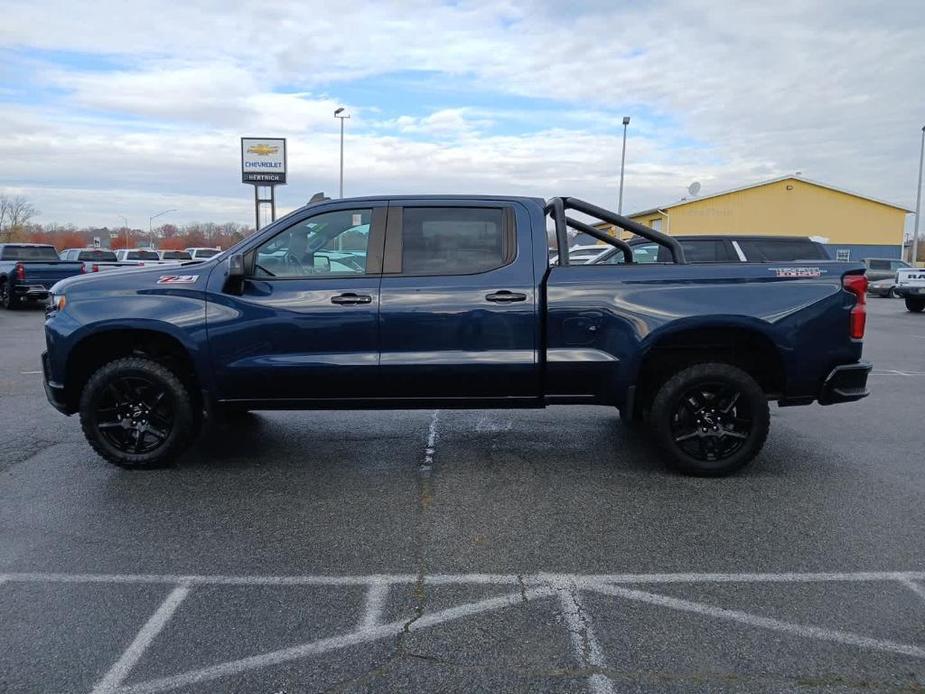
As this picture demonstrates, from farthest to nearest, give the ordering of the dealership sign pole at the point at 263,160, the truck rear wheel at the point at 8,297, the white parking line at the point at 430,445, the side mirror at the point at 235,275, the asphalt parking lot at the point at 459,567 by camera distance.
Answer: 1. the dealership sign pole at the point at 263,160
2. the truck rear wheel at the point at 8,297
3. the white parking line at the point at 430,445
4. the side mirror at the point at 235,275
5. the asphalt parking lot at the point at 459,567

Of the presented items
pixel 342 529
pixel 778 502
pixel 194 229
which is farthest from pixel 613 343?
pixel 194 229

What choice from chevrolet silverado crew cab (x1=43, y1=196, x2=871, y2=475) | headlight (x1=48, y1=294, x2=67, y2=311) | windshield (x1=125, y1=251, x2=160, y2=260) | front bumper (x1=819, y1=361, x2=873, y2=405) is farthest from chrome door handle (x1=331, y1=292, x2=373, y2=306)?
windshield (x1=125, y1=251, x2=160, y2=260)

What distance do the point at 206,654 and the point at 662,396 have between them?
3345 millimetres

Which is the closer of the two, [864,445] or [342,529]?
[342,529]

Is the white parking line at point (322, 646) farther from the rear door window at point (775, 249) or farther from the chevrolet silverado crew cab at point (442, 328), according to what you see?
the rear door window at point (775, 249)

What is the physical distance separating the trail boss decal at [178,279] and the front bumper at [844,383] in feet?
14.5

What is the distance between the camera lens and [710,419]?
5.23m

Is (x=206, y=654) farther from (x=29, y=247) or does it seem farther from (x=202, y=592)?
(x=29, y=247)

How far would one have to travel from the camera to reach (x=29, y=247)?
22.0m

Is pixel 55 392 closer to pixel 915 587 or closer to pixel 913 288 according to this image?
pixel 915 587

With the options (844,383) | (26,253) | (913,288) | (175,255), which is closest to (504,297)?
(844,383)

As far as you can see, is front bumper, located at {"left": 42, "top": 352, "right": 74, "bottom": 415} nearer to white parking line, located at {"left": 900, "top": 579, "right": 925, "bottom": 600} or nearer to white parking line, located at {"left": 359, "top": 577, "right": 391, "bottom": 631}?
white parking line, located at {"left": 359, "top": 577, "right": 391, "bottom": 631}

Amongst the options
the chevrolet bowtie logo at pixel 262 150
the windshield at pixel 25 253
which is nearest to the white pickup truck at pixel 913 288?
the windshield at pixel 25 253

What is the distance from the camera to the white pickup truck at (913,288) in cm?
2102
